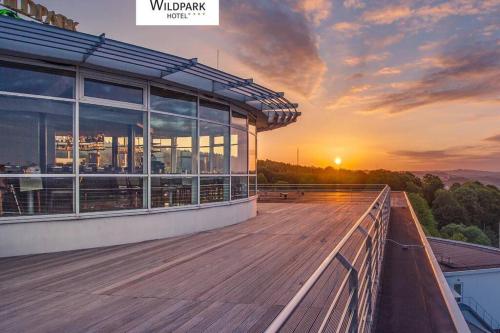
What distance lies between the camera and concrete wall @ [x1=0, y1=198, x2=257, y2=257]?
590 centimetres

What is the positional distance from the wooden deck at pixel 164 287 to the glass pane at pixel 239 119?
3784 millimetres

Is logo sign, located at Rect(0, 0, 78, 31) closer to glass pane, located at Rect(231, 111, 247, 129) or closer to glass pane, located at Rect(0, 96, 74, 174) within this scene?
glass pane, located at Rect(0, 96, 74, 174)

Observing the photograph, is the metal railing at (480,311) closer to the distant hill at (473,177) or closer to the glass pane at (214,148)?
the glass pane at (214,148)

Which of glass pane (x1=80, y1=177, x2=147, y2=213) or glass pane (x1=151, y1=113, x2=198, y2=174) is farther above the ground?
glass pane (x1=151, y1=113, x2=198, y2=174)

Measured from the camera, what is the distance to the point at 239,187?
405 inches

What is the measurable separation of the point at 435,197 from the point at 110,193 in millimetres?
66864

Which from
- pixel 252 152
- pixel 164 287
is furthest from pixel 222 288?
pixel 252 152

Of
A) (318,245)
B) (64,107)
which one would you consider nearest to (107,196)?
(64,107)

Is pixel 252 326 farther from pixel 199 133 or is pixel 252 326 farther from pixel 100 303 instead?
pixel 199 133

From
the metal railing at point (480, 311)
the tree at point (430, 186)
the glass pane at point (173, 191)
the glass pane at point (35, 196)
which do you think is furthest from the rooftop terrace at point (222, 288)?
the tree at point (430, 186)

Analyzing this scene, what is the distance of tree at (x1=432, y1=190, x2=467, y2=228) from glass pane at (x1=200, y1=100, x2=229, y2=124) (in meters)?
59.0

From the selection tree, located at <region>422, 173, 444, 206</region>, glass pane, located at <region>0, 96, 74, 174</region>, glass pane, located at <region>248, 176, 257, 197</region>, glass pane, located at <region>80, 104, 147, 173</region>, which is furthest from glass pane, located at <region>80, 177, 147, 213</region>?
tree, located at <region>422, 173, 444, 206</region>

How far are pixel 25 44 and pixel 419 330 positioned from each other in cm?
633

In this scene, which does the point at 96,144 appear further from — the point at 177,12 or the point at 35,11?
the point at 177,12
